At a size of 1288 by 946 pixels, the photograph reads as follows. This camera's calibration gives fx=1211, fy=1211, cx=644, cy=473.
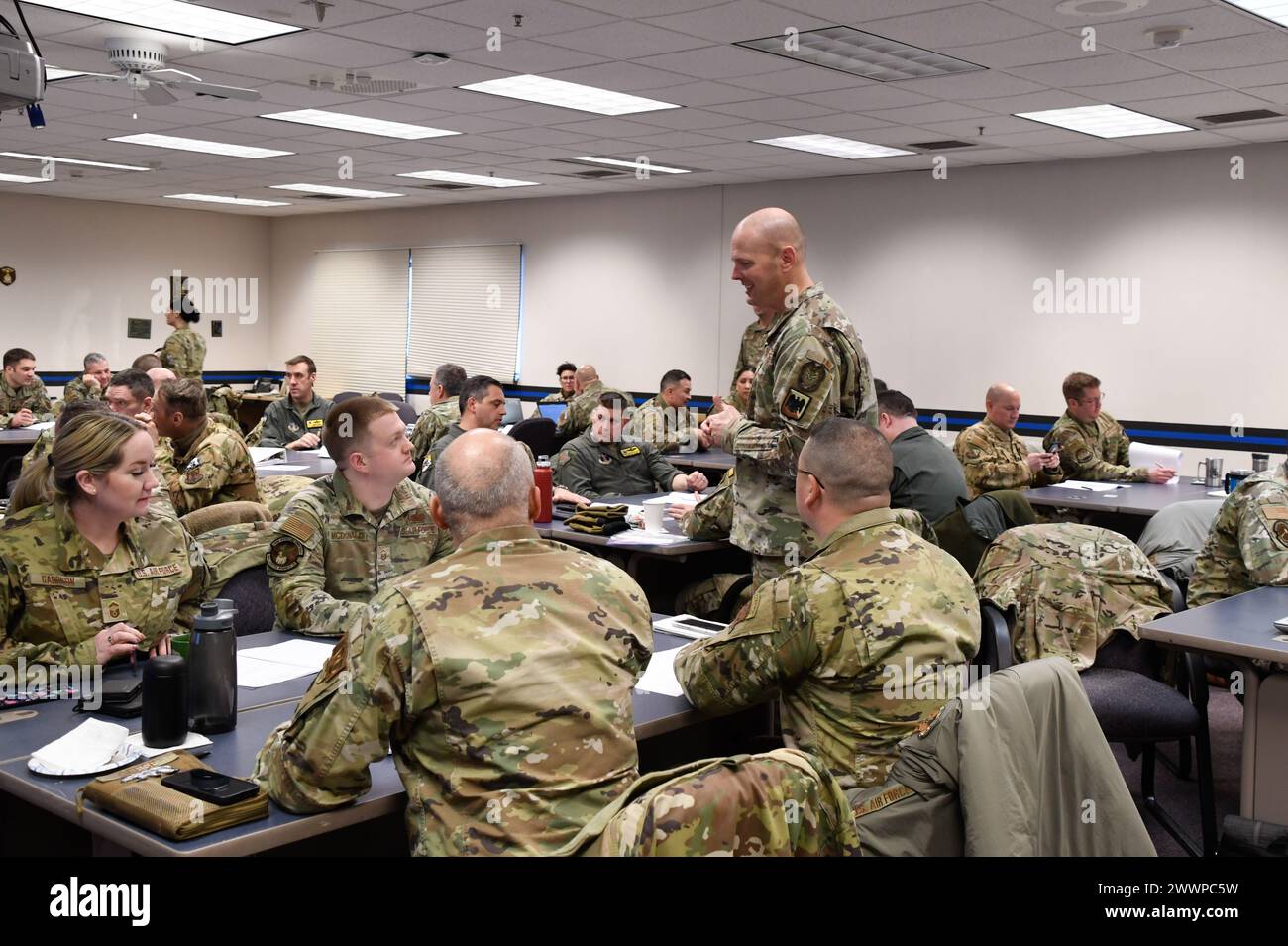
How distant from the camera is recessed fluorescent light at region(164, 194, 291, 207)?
14299mm

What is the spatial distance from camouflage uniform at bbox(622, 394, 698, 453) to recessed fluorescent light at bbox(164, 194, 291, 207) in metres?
7.38

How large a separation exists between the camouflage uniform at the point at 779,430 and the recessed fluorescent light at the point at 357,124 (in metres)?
5.76

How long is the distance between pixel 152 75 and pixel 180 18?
1.82 feet

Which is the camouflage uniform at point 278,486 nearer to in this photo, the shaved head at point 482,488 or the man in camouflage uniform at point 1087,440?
the shaved head at point 482,488

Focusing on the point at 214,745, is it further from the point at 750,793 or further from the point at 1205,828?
the point at 1205,828

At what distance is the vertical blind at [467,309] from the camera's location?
557 inches

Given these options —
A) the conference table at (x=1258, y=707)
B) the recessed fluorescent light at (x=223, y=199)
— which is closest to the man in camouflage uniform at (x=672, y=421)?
the conference table at (x=1258, y=707)

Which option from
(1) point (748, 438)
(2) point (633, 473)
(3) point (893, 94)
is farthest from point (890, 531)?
(3) point (893, 94)

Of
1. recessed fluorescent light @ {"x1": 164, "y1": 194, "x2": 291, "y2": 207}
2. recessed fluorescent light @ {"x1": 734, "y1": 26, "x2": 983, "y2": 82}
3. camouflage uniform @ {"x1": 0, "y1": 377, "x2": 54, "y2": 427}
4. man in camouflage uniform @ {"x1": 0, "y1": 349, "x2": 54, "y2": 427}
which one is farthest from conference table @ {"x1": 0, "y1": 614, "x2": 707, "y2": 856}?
recessed fluorescent light @ {"x1": 164, "y1": 194, "x2": 291, "y2": 207}

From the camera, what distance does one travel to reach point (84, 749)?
2188 millimetres

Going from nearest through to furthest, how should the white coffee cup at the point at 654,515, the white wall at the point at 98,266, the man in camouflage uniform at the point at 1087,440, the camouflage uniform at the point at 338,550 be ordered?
the camouflage uniform at the point at 338,550 → the white coffee cup at the point at 654,515 → the man in camouflage uniform at the point at 1087,440 → the white wall at the point at 98,266
